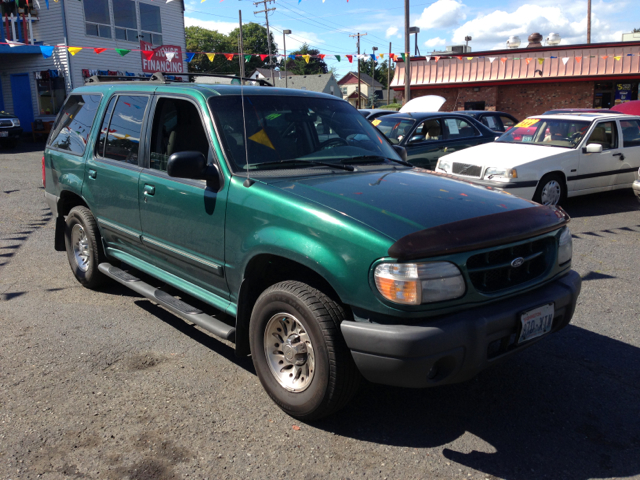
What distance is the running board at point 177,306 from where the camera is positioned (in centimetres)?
339

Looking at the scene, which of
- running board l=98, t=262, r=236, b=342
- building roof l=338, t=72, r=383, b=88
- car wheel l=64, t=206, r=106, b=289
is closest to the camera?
running board l=98, t=262, r=236, b=342

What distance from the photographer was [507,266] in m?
2.84

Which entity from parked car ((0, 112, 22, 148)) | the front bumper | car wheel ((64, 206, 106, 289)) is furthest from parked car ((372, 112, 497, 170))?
parked car ((0, 112, 22, 148))

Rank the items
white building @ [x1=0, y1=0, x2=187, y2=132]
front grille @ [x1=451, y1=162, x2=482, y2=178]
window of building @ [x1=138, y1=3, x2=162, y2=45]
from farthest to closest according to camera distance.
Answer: window of building @ [x1=138, y1=3, x2=162, y2=45]
white building @ [x1=0, y1=0, x2=187, y2=132]
front grille @ [x1=451, y1=162, x2=482, y2=178]

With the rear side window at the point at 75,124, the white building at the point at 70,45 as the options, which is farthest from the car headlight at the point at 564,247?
the white building at the point at 70,45

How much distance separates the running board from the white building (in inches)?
826

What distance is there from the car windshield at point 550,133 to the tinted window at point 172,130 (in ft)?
23.6

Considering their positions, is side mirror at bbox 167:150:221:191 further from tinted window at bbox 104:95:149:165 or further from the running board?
tinted window at bbox 104:95:149:165

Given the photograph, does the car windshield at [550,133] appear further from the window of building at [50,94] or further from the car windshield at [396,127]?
the window of building at [50,94]

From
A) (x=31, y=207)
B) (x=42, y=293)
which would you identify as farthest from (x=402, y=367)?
(x=31, y=207)

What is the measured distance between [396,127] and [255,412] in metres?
8.26

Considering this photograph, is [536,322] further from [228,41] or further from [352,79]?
[352,79]

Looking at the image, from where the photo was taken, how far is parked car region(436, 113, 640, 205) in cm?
829

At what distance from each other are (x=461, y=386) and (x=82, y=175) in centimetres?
364
